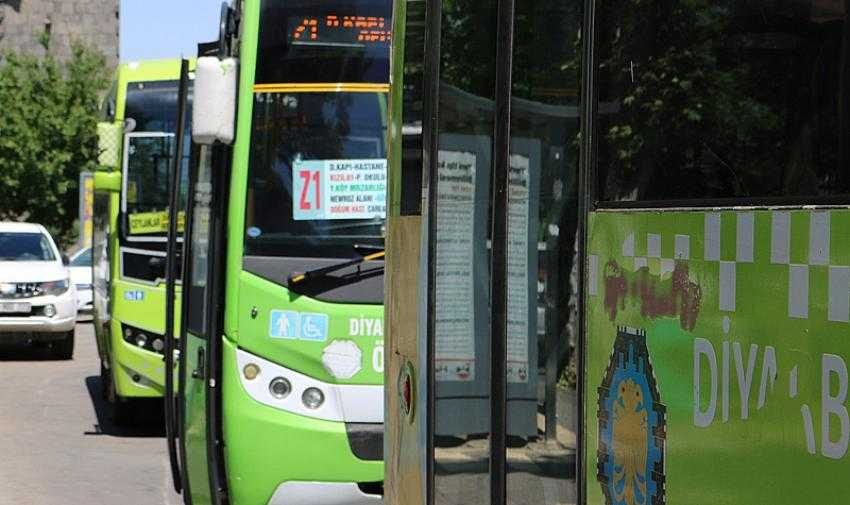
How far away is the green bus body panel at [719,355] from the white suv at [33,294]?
63.1 feet

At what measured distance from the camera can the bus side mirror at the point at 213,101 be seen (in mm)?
7176

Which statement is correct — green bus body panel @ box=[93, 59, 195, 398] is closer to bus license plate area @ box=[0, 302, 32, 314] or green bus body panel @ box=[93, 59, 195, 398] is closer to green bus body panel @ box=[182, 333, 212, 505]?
green bus body panel @ box=[182, 333, 212, 505]

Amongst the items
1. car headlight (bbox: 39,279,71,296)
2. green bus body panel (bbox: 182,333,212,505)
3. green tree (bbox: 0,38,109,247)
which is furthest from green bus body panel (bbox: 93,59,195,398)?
green tree (bbox: 0,38,109,247)

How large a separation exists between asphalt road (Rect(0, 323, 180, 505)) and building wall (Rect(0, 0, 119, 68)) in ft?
128

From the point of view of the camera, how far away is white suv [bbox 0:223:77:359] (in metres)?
21.5

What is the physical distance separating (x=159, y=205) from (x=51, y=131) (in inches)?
1373

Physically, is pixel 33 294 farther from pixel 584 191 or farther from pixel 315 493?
pixel 584 191

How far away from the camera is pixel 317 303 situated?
25.3ft

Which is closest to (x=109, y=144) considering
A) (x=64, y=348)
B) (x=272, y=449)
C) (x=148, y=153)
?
(x=148, y=153)

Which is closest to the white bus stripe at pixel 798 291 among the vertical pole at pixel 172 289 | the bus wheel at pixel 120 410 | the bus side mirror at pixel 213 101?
the bus side mirror at pixel 213 101

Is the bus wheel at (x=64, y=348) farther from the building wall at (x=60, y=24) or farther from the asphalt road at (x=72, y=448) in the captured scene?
the building wall at (x=60, y=24)

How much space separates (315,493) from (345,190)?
57.4 inches

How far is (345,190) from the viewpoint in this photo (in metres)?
7.86

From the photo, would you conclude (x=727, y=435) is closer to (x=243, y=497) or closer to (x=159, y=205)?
(x=243, y=497)
